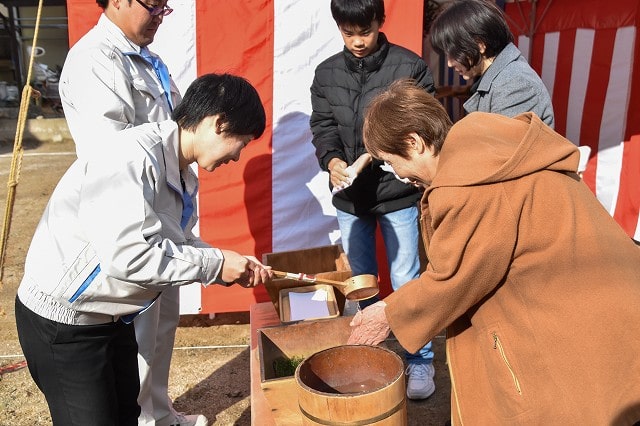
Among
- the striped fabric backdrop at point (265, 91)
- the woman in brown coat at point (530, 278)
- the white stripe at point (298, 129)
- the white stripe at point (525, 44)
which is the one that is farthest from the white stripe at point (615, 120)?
the woman in brown coat at point (530, 278)

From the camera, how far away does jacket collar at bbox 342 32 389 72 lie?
2.61 meters

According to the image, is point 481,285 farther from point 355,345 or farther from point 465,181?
point 355,345

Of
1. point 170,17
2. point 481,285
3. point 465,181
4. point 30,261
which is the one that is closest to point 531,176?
point 465,181

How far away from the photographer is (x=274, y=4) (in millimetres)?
3105

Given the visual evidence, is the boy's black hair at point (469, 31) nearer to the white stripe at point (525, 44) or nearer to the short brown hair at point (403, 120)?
the short brown hair at point (403, 120)

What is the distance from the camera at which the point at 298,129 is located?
3.26m

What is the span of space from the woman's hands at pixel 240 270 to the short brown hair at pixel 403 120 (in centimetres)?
52

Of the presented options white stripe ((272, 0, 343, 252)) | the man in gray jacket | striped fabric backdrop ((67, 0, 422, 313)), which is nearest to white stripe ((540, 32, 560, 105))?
Result: striped fabric backdrop ((67, 0, 422, 313))

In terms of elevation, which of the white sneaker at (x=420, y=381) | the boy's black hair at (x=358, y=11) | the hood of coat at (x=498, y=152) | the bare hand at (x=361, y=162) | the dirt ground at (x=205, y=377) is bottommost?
the dirt ground at (x=205, y=377)

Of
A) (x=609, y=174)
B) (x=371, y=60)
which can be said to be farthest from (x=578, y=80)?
(x=371, y=60)

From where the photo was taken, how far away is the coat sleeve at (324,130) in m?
2.69

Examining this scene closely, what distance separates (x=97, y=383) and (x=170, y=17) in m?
2.05

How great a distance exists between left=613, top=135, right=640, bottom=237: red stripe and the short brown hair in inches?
129

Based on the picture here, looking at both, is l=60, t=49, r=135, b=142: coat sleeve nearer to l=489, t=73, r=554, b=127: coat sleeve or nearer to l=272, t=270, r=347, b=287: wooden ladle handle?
l=272, t=270, r=347, b=287: wooden ladle handle
